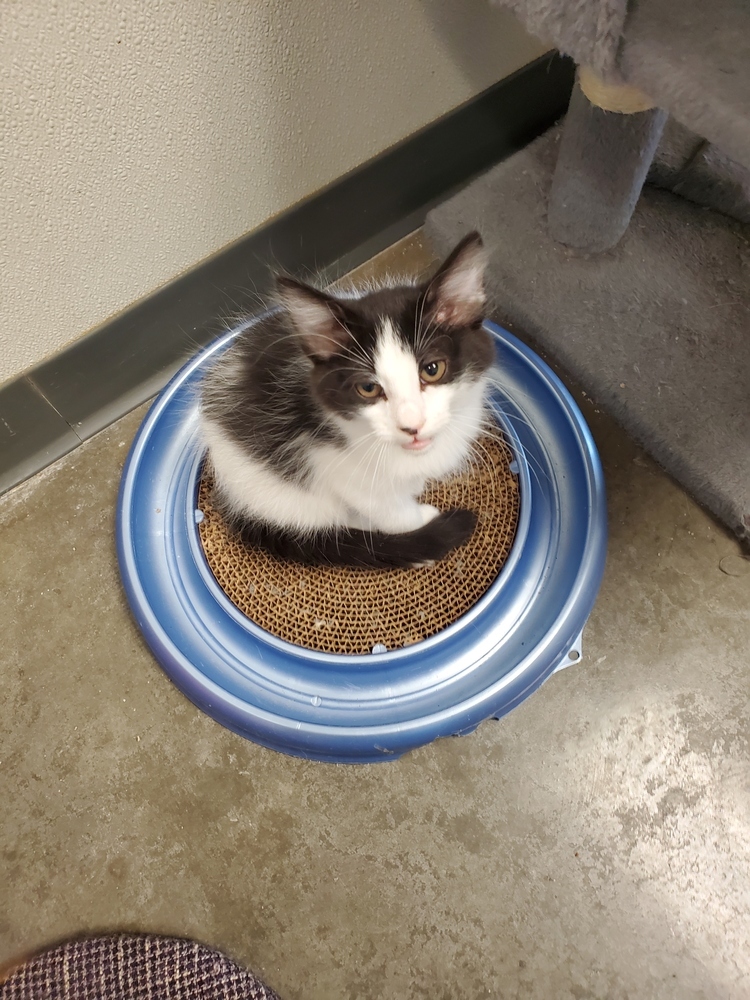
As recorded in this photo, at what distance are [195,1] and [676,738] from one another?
140 cm

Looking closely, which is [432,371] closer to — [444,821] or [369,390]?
[369,390]

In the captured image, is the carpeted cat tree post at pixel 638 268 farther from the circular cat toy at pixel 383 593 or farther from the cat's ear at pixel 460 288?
the cat's ear at pixel 460 288

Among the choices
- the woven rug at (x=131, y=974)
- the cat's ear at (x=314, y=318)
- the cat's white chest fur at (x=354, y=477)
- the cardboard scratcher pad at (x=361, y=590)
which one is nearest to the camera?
the cat's ear at (x=314, y=318)

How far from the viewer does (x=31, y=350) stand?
1.19 meters

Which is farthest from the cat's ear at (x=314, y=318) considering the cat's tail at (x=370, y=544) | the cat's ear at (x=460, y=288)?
the cat's tail at (x=370, y=544)

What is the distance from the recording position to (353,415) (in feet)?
2.50

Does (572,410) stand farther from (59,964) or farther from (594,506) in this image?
(59,964)

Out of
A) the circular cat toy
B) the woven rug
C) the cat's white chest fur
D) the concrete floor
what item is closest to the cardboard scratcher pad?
the circular cat toy

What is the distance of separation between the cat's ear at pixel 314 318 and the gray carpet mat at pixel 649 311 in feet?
2.44

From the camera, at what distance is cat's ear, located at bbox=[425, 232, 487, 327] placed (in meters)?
0.69

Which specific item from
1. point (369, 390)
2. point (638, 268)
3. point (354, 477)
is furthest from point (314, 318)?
point (638, 268)

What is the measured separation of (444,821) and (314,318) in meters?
0.85

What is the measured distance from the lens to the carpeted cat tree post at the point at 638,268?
3.85 ft

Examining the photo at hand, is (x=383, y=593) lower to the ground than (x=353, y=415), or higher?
lower
